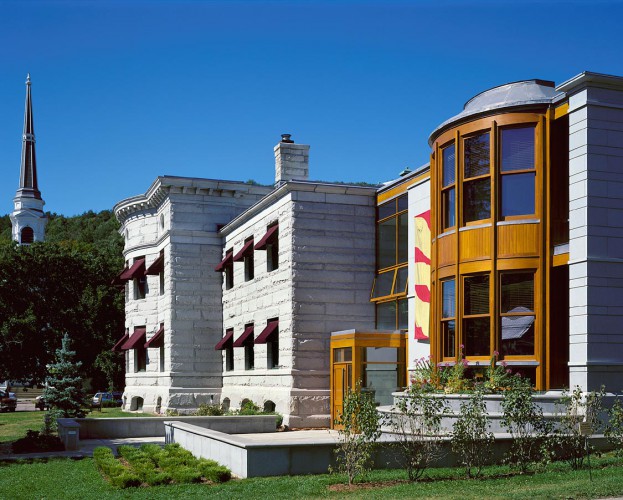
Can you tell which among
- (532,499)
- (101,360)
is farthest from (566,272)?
(101,360)

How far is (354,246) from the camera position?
3002 centimetres

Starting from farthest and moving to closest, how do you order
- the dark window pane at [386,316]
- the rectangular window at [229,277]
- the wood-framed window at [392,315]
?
the rectangular window at [229,277] < the dark window pane at [386,316] < the wood-framed window at [392,315]

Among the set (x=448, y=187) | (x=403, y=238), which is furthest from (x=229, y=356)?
(x=448, y=187)

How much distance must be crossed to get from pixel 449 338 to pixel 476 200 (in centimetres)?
336

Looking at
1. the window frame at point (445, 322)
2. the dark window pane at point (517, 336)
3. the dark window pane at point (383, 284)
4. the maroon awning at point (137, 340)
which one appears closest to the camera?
the dark window pane at point (517, 336)

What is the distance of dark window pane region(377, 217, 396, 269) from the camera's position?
2912 cm

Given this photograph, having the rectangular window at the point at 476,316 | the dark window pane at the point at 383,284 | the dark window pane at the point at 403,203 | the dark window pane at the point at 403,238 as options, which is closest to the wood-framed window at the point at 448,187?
the rectangular window at the point at 476,316

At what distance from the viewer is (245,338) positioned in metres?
33.3

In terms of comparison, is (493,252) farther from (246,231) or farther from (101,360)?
(101,360)

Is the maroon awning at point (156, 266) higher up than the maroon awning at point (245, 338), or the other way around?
the maroon awning at point (156, 266)

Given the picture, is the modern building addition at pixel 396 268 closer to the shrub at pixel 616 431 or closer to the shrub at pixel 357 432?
the shrub at pixel 357 432

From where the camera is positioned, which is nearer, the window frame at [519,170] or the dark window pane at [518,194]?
the window frame at [519,170]

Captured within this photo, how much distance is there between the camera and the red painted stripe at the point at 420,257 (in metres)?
24.3

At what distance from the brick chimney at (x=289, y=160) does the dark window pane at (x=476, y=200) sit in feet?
57.1
